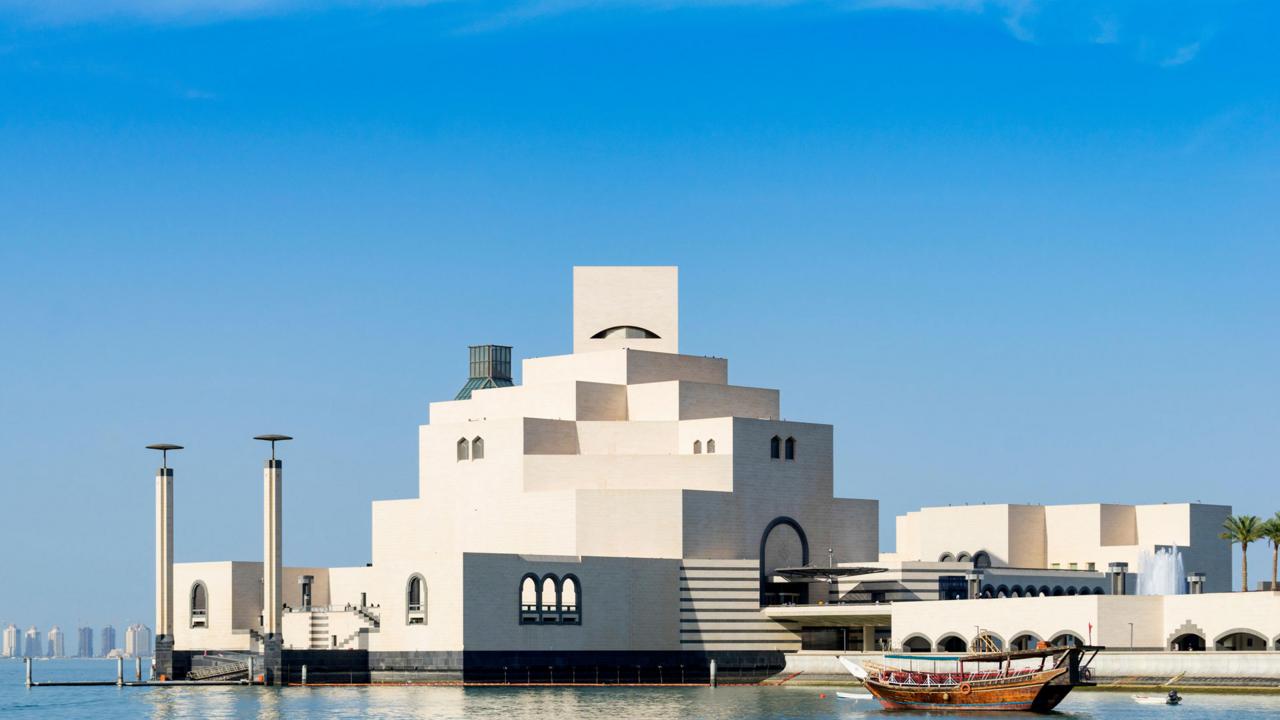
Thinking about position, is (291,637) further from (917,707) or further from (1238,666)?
(1238,666)

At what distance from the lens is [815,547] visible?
117 meters

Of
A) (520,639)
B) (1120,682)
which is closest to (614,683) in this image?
(520,639)

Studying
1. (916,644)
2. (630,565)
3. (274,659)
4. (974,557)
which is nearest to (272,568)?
(274,659)

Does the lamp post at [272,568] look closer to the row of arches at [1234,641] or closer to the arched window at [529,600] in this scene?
the arched window at [529,600]

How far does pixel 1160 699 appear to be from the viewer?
8769 cm

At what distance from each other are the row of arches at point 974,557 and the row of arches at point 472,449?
33894 millimetres

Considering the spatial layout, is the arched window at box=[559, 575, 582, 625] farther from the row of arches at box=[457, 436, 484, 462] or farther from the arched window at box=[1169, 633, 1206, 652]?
the arched window at box=[1169, 633, 1206, 652]

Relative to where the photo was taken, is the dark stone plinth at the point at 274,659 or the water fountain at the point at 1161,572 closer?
the dark stone plinth at the point at 274,659

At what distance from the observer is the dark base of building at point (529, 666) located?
337 feet

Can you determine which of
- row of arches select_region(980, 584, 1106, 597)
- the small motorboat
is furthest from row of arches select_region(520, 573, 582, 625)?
the small motorboat

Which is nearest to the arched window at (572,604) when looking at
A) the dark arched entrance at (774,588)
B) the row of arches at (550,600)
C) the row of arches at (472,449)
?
the row of arches at (550,600)

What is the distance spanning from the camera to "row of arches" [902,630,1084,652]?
326 feet

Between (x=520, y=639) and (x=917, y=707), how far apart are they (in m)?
23.6

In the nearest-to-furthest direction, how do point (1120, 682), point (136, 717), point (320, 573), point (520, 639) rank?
point (136, 717)
point (1120, 682)
point (520, 639)
point (320, 573)
